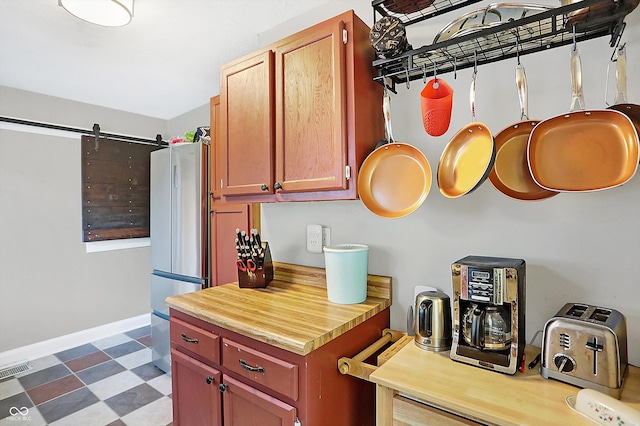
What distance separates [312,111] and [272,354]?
100cm

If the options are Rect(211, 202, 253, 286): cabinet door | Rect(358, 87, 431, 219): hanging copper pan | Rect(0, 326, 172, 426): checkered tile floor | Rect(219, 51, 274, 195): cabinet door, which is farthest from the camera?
Rect(211, 202, 253, 286): cabinet door

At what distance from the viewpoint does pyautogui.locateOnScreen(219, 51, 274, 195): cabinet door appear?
1.60 meters

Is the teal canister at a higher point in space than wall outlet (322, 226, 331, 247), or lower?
lower

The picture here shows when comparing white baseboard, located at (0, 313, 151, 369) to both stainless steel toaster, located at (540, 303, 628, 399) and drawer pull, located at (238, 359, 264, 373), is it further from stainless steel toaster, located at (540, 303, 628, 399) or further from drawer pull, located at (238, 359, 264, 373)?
stainless steel toaster, located at (540, 303, 628, 399)

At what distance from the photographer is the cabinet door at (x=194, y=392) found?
138 cm

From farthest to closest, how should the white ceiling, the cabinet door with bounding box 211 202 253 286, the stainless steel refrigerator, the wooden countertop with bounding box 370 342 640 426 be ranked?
the stainless steel refrigerator < the cabinet door with bounding box 211 202 253 286 < the white ceiling < the wooden countertop with bounding box 370 342 640 426

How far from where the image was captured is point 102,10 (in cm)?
157

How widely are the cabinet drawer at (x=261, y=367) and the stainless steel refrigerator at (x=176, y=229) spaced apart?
1298 mm

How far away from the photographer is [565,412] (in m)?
0.81

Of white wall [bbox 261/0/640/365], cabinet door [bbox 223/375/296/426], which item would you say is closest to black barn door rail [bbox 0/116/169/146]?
white wall [bbox 261/0/640/365]

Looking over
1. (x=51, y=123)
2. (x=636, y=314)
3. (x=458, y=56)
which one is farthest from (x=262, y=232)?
(x=51, y=123)

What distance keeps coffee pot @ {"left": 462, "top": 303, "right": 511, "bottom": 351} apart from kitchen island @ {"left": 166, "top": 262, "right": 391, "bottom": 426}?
17.4 inches

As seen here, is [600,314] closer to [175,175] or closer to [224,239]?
[224,239]

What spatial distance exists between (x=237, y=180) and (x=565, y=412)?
155 cm
